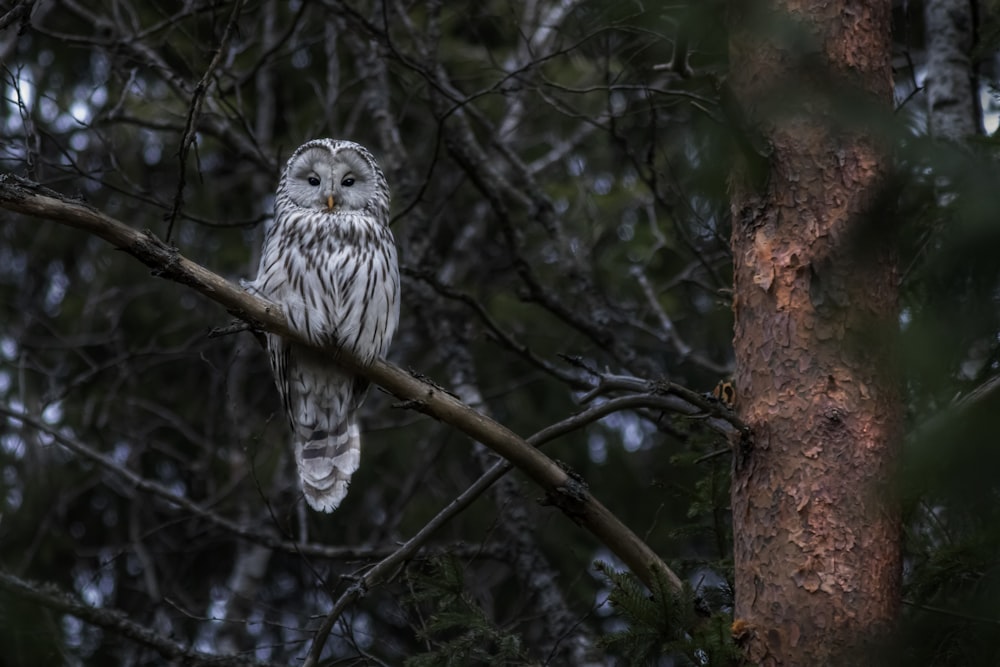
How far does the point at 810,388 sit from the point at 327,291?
1.94m

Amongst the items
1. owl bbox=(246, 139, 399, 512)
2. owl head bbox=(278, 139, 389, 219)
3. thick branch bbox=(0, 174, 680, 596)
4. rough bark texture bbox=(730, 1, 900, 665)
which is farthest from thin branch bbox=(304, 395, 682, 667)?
owl head bbox=(278, 139, 389, 219)

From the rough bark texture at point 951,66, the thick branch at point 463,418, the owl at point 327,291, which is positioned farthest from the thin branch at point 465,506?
the rough bark texture at point 951,66

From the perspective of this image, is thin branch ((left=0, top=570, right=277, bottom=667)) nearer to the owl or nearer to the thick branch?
the owl

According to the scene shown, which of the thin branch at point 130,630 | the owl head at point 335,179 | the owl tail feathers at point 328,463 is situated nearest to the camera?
the thin branch at point 130,630

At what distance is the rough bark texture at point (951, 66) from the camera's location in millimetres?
4707

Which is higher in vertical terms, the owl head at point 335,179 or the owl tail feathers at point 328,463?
the owl head at point 335,179

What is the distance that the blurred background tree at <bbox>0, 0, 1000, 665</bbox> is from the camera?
14.1 feet

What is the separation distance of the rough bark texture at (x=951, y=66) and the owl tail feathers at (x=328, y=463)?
2.66 meters

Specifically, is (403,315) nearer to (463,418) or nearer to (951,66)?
(951,66)

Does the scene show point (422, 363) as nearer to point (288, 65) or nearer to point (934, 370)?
point (288, 65)

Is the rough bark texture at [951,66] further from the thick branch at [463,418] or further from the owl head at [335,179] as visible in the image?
the thick branch at [463,418]

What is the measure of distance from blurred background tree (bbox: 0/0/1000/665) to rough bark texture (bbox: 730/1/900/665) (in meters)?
0.19

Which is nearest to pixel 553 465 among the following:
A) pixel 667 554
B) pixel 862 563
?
pixel 862 563

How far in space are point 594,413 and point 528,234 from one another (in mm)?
3988
